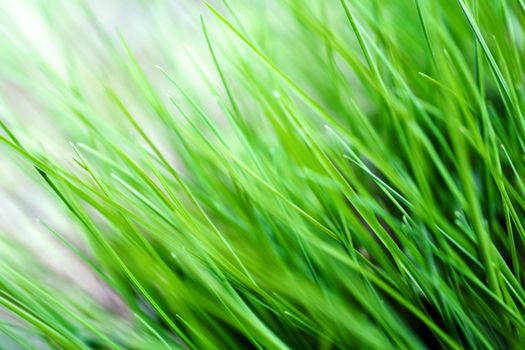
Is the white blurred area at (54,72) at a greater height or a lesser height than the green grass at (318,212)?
greater

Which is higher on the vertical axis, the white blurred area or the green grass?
the white blurred area

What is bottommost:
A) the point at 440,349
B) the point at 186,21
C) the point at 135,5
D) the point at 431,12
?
the point at 440,349

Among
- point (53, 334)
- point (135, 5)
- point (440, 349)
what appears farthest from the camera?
point (135, 5)

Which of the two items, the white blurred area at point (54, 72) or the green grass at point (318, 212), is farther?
Result: the white blurred area at point (54, 72)

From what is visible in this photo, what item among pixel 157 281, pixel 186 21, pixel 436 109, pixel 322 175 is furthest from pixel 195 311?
pixel 186 21

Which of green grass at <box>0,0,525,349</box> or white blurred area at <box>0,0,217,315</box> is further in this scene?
white blurred area at <box>0,0,217,315</box>

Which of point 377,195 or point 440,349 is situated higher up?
point 377,195

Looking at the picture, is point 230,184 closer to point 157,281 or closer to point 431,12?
point 157,281

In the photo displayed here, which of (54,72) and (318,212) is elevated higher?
(54,72)
